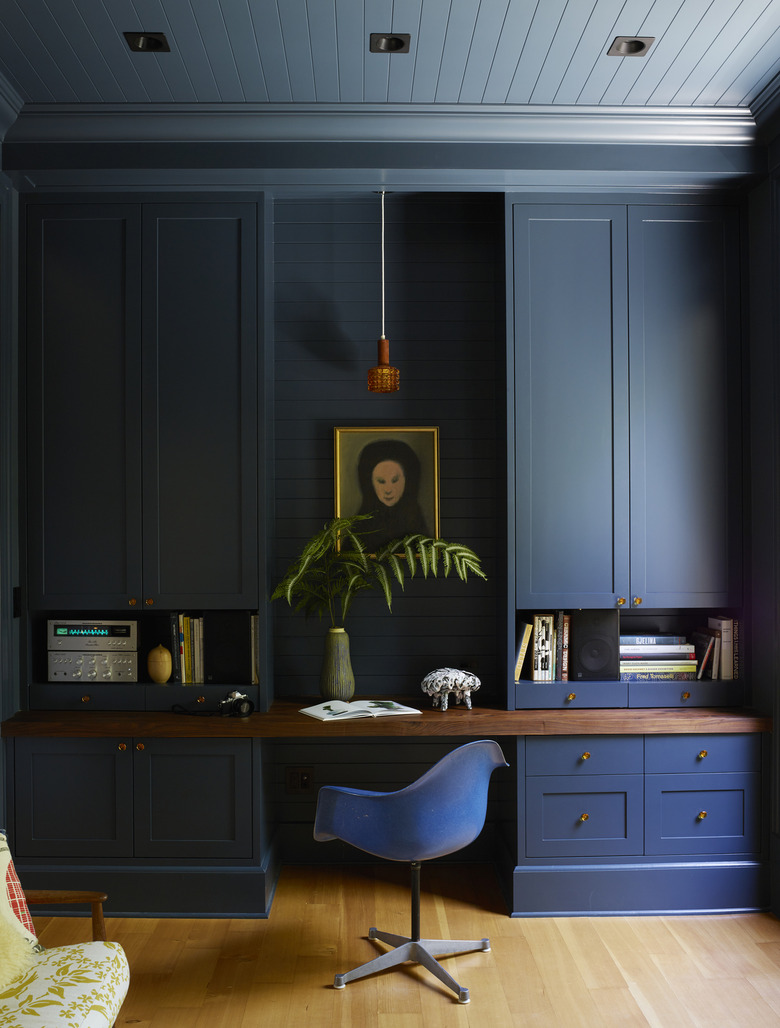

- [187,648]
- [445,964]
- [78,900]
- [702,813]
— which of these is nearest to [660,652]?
[702,813]

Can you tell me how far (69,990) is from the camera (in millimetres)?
1872

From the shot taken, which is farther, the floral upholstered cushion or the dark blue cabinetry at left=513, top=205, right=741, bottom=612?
the dark blue cabinetry at left=513, top=205, right=741, bottom=612

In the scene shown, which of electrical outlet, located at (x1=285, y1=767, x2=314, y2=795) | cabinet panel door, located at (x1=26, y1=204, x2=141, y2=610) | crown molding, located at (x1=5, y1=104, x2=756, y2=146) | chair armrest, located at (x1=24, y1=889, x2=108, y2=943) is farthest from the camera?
electrical outlet, located at (x1=285, y1=767, x2=314, y2=795)

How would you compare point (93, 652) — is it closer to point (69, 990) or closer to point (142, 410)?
point (142, 410)

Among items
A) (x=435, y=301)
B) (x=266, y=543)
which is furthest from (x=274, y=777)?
(x=435, y=301)

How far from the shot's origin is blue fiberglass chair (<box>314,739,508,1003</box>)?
2.39 meters

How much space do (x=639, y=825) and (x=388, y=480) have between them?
1740 millimetres

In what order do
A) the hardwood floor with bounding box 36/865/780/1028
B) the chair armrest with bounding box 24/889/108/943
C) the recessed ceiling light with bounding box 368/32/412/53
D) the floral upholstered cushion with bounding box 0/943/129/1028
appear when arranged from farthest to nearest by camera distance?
the recessed ceiling light with bounding box 368/32/412/53 → the hardwood floor with bounding box 36/865/780/1028 → the chair armrest with bounding box 24/889/108/943 → the floral upholstered cushion with bounding box 0/943/129/1028

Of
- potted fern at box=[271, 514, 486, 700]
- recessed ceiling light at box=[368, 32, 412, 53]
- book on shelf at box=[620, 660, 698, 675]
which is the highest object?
recessed ceiling light at box=[368, 32, 412, 53]

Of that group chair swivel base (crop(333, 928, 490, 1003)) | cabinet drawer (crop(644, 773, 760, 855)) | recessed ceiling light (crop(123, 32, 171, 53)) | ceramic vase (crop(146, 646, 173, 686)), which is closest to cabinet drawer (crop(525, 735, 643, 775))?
cabinet drawer (crop(644, 773, 760, 855))

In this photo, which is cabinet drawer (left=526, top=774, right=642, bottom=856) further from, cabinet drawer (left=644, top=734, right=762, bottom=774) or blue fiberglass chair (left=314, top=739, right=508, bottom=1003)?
blue fiberglass chair (left=314, top=739, right=508, bottom=1003)

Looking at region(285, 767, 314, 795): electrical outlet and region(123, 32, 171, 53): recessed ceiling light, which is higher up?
region(123, 32, 171, 53): recessed ceiling light

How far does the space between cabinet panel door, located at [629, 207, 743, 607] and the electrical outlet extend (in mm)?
1625

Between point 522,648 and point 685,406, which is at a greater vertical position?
point 685,406
